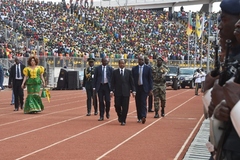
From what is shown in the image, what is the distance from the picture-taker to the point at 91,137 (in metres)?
11.1

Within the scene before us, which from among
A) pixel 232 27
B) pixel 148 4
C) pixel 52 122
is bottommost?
pixel 52 122

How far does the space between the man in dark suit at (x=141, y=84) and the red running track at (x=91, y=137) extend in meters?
0.53

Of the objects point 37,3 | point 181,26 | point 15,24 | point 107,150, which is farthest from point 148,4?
point 107,150

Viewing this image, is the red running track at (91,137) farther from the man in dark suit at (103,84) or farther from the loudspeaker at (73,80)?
the loudspeaker at (73,80)

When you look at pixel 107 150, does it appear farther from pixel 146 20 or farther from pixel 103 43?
pixel 146 20

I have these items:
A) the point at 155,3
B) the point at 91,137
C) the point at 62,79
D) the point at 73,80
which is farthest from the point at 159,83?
the point at 155,3

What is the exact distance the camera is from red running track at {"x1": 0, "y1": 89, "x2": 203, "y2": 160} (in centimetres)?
896

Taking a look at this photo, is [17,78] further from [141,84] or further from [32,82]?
[141,84]

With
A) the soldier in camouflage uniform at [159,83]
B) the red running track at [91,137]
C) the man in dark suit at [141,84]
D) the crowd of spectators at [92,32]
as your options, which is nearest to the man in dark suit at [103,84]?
the red running track at [91,137]

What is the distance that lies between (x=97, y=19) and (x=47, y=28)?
10261 millimetres

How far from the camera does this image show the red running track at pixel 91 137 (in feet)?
29.4

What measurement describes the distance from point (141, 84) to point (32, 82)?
3921 millimetres

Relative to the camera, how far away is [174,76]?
36.1m

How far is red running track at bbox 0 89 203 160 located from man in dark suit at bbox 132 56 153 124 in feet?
1.74
